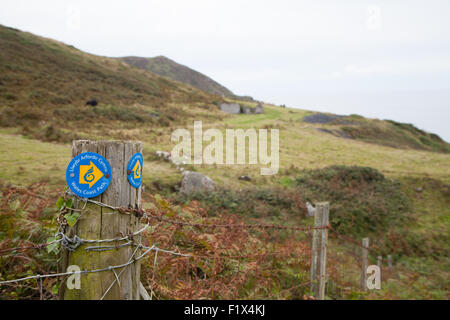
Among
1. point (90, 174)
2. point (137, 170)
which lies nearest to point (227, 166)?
point (137, 170)

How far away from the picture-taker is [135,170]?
65.0 inches

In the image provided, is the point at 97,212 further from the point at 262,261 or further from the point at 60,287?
the point at 262,261

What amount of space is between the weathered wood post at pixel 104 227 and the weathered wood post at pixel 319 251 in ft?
8.09

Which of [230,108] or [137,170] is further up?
[230,108]

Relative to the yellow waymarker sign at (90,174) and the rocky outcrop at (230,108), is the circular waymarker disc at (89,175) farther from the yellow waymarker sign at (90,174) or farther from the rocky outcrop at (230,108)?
the rocky outcrop at (230,108)

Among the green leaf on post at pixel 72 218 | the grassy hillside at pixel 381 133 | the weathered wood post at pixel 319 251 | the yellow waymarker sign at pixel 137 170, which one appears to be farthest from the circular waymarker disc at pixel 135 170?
the grassy hillside at pixel 381 133

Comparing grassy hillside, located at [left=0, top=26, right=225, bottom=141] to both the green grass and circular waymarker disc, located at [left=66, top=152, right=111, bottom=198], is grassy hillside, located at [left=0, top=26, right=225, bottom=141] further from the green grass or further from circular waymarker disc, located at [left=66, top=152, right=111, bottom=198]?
circular waymarker disc, located at [left=66, top=152, right=111, bottom=198]

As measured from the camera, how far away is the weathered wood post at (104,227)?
1573 millimetres

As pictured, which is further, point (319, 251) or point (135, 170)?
point (319, 251)

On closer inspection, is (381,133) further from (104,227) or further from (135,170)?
(104,227)

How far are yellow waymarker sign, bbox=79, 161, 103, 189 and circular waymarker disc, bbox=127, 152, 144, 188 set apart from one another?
0.52 ft

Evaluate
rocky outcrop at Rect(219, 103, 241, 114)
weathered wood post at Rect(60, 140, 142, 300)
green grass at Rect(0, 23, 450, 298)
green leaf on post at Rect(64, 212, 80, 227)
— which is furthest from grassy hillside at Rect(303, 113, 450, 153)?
green leaf on post at Rect(64, 212, 80, 227)

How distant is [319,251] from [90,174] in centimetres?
293

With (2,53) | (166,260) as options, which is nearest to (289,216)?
(166,260)
